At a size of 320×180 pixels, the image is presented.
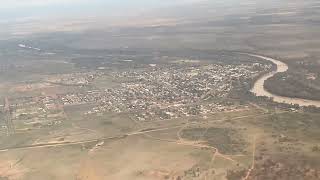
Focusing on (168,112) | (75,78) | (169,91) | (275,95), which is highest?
(275,95)

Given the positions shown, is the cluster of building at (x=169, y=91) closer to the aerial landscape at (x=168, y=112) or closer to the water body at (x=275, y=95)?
the aerial landscape at (x=168, y=112)

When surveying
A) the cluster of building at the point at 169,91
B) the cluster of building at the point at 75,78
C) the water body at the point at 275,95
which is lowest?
the cluster of building at the point at 75,78

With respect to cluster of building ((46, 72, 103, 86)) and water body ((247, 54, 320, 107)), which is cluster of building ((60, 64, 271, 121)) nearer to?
water body ((247, 54, 320, 107))

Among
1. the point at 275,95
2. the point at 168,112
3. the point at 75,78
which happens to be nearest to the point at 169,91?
the point at 168,112

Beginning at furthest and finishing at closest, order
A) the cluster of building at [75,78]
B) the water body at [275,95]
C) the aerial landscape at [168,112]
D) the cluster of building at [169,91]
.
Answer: the cluster of building at [75,78] < the cluster of building at [169,91] < the water body at [275,95] < the aerial landscape at [168,112]

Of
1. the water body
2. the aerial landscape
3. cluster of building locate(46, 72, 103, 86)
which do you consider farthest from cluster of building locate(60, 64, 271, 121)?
cluster of building locate(46, 72, 103, 86)

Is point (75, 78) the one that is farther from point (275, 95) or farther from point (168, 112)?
point (275, 95)

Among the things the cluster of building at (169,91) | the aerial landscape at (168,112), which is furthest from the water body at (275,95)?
the cluster of building at (169,91)
